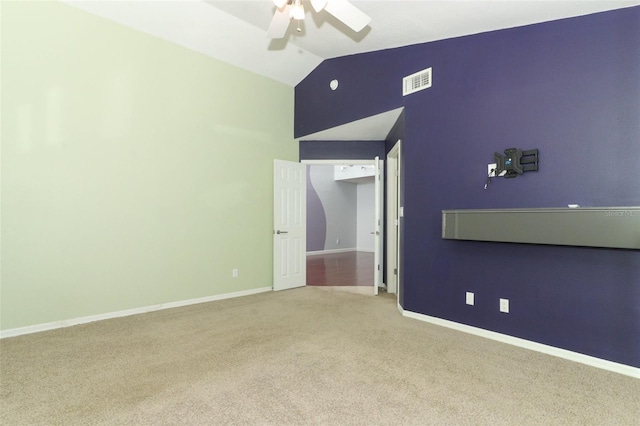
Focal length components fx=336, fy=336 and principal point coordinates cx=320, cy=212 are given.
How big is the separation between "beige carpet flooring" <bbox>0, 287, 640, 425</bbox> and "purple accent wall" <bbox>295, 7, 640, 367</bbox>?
1.28 feet

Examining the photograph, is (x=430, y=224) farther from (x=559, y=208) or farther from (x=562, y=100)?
(x=562, y=100)

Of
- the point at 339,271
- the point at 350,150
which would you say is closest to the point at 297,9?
the point at 350,150

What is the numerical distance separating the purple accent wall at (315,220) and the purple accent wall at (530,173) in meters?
6.52

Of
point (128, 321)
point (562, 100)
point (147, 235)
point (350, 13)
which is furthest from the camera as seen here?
point (147, 235)

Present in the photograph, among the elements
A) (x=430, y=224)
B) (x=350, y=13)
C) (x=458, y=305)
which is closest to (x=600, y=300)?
(x=458, y=305)

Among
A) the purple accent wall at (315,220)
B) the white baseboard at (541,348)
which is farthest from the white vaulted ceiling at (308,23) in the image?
the purple accent wall at (315,220)

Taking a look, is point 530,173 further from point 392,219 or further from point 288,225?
point 288,225

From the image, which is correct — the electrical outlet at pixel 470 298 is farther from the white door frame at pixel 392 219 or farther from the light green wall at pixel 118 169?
the light green wall at pixel 118 169

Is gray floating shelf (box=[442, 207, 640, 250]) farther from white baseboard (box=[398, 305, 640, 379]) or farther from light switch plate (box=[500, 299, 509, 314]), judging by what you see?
white baseboard (box=[398, 305, 640, 379])

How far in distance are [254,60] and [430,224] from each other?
3.41m

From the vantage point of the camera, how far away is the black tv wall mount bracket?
3.02 meters

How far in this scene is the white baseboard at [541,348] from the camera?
2.59 metres

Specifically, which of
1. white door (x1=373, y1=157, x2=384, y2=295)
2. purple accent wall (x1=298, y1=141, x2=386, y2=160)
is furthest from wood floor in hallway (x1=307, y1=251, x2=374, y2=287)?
purple accent wall (x1=298, y1=141, x2=386, y2=160)

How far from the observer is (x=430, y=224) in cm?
379
